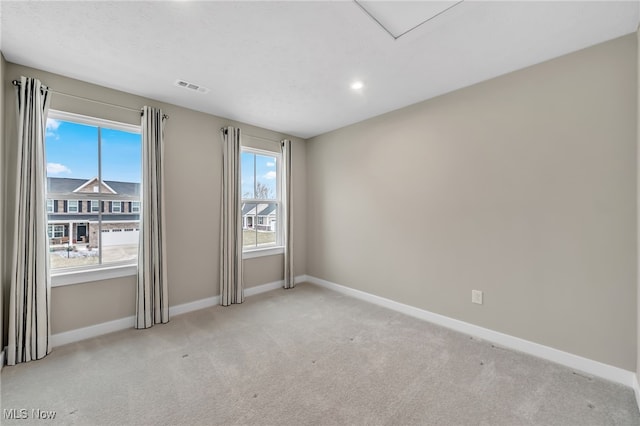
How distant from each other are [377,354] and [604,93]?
2.75 meters

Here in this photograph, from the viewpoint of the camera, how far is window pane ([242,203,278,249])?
13.1ft

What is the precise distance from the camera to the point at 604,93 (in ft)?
6.56

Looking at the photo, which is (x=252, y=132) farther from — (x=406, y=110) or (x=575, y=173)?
(x=575, y=173)

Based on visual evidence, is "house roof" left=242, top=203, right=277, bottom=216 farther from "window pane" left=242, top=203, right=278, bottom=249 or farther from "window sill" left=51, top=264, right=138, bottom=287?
"window sill" left=51, top=264, right=138, bottom=287

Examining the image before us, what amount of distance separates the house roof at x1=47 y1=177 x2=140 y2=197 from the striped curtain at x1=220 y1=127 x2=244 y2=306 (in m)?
1.00

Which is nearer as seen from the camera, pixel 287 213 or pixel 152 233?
pixel 152 233

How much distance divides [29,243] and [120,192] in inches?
34.1

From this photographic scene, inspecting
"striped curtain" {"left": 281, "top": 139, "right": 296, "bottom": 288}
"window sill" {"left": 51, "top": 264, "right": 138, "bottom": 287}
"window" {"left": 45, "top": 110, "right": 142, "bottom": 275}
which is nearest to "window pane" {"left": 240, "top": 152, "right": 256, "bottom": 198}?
"striped curtain" {"left": 281, "top": 139, "right": 296, "bottom": 288}

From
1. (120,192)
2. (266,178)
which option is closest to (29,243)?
(120,192)

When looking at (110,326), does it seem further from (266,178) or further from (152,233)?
(266,178)

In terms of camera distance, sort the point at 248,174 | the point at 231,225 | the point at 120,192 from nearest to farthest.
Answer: the point at 120,192
the point at 231,225
the point at 248,174

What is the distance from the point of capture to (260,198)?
414 centimetres

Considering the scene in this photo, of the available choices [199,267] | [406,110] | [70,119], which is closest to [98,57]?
[70,119]

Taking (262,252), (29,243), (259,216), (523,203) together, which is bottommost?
(262,252)
